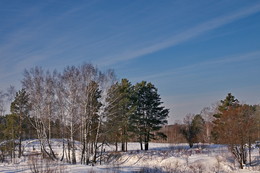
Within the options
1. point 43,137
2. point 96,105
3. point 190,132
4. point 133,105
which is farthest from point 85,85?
point 190,132

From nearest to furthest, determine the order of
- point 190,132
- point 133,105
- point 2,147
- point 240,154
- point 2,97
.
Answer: point 240,154 → point 2,147 → point 2,97 → point 133,105 → point 190,132

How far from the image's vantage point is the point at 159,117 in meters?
34.6

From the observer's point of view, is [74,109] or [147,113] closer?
[74,109]

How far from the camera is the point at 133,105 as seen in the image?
3297cm

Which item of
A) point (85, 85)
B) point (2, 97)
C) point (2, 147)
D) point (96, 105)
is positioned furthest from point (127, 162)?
point (2, 97)

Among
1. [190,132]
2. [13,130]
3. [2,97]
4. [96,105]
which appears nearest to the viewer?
[96,105]

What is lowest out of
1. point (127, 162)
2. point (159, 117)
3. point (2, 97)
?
point (127, 162)

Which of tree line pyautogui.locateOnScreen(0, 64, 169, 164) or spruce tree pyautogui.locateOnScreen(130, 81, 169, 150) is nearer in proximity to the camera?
tree line pyautogui.locateOnScreen(0, 64, 169, 164)

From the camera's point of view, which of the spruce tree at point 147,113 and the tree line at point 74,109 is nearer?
the tree line at point 74,109

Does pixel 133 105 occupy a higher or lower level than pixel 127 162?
higher

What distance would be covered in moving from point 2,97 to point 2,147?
6.03m

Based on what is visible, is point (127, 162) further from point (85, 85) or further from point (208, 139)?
point (208, 139)

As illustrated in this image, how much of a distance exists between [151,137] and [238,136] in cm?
1377

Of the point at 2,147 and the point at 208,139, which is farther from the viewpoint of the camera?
the point at 208,139
